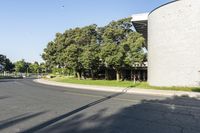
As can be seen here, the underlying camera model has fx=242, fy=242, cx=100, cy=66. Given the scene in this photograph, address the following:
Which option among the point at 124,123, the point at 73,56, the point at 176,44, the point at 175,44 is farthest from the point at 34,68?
the point at 124,123

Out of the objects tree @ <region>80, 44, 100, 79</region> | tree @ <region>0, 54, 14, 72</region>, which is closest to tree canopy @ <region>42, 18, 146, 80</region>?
tree @ <region>80, 44, 100, 79</region>

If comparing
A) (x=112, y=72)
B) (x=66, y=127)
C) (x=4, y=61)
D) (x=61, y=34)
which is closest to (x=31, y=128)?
(x=66, y=127)

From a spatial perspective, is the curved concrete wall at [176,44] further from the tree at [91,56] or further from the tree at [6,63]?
the tree at [6,63]

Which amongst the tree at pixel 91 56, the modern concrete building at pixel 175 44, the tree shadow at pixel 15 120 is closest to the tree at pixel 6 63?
the tree at pixel 91 56

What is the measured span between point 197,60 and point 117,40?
17.4 meters

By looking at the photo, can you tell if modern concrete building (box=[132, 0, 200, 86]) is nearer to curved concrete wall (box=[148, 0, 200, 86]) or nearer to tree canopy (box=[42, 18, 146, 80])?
curved concrete wall (box=[148, 0, 200, 86])

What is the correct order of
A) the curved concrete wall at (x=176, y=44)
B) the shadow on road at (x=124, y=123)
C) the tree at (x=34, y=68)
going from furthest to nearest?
the tree at (x=34, y=68)
the curved concrete wall at (x=176, y=44)
the shadow on road at (x=124, y=123)

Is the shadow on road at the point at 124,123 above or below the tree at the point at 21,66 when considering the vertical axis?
below

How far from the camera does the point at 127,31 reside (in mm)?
39031

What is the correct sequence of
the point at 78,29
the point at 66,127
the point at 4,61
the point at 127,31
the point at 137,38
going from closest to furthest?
the point at 66,127, the point at 137,38, the point at 127,31, the point at 78,29, the point at 4,61

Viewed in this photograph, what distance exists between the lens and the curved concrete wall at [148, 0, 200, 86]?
2384 centimetres

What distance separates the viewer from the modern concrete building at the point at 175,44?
23.8 metres

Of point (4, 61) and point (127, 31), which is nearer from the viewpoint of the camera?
point (127, 31)

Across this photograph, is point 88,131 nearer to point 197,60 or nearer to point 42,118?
point 42,118
